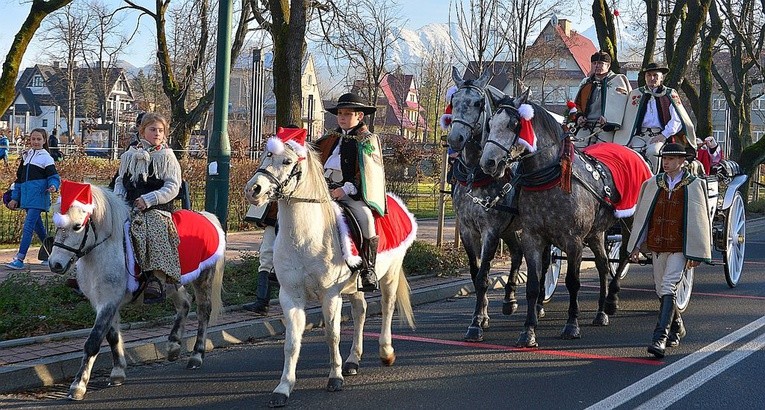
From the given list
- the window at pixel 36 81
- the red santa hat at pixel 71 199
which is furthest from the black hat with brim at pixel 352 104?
the window at pixel 36 81

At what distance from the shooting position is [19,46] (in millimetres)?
13609

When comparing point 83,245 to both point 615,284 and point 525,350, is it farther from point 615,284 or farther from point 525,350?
point 615,284

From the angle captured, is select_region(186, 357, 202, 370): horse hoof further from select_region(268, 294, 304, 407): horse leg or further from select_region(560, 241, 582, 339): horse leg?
select_region(560, 241, 582, 339): horse leg

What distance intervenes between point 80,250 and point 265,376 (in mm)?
1925

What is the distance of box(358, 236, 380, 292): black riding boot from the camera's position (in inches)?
263

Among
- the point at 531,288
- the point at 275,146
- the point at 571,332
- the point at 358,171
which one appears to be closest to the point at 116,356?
the point at 275,146

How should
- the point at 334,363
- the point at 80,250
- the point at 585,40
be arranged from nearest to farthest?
the point at 80,250 → the point at 334,363 → the point at 585,40

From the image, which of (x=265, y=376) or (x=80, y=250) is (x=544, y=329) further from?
(x=80, y=250)

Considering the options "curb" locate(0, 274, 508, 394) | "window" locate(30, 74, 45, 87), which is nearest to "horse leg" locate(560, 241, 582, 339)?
"curb" locate(0, 274, 508, 394)

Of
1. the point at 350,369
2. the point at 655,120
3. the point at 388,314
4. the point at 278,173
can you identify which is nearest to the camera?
the point at 278,173

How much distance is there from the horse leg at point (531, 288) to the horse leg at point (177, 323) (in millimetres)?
3284

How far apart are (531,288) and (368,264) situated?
2314mm

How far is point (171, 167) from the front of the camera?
705 centimetres

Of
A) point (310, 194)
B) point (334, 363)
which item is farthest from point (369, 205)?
point (334, 363)
